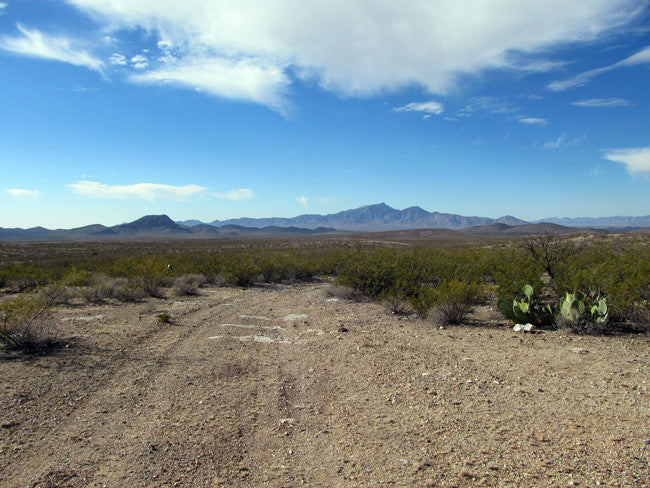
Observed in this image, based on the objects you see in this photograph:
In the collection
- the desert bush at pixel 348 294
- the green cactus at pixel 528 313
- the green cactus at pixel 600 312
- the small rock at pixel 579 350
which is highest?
the green cactus at pixel 600 312

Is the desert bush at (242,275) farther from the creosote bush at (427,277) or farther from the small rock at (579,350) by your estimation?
the small rock at (579,350)

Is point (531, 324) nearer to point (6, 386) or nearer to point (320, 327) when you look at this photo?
point (320, 327)

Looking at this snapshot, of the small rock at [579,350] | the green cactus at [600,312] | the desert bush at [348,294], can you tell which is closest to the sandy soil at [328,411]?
the small rock at [579,350]

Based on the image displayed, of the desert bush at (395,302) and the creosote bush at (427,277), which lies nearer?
the creosote bush at (427,277)

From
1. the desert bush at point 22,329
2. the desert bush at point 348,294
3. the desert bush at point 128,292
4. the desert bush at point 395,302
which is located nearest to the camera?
the desert bush at point 22,329

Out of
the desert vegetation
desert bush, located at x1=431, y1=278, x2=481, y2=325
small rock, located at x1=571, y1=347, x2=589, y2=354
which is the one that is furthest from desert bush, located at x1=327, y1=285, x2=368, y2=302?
small rock, located at x1=571, y1=347, x2=589, y2=354

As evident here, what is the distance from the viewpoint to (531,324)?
911 cm

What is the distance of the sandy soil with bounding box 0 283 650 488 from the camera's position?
148 inches

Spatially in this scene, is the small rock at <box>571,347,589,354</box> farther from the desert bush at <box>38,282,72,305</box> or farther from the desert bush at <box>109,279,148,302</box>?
the desert bush at <box>38,282,72,305</box>

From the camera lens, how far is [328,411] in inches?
A: 204

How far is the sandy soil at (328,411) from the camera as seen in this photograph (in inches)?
148

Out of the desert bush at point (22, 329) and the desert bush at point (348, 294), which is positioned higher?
the desert bush at point (22, 329)

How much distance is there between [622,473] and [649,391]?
8.03 ft

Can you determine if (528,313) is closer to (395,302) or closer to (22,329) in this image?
(395,302)
